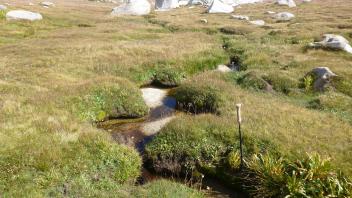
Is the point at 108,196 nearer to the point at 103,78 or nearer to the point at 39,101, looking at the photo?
Answer: the point at 39,101

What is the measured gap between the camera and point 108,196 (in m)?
13.7

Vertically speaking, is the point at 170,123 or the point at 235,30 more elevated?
the point at 235,30

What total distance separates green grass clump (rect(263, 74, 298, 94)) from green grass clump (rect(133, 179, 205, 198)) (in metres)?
16.2

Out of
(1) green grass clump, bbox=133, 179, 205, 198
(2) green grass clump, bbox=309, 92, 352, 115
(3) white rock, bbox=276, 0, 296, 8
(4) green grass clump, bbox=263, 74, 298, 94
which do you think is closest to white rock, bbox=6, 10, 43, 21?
(4) green grass clump, bbox=263, 74, 298, 94

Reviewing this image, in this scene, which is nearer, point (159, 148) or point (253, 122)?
point (159, 148)

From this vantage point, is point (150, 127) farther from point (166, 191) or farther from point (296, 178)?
point (296, 178)

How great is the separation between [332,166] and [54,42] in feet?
129

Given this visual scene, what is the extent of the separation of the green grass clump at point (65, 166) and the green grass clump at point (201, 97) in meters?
8.78

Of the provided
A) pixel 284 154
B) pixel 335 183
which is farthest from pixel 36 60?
pixel 335 183

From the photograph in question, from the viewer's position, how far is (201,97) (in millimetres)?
25953

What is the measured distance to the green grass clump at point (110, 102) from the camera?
941 inches

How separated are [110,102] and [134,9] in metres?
75.5

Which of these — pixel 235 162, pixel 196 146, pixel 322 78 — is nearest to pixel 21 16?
pixel 322 78

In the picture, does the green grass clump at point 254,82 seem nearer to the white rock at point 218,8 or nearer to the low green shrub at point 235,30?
the low green shrub at point 235,30
